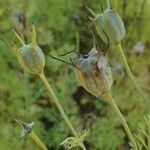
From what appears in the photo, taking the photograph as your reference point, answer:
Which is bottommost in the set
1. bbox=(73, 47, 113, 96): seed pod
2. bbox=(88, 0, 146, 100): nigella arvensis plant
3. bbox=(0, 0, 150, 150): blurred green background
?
bbox=(0, 0, 150, 150): blurred green background

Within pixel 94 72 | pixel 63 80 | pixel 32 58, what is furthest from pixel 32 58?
pixel 63 80

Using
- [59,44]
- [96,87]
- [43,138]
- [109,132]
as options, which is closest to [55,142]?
[43,138]

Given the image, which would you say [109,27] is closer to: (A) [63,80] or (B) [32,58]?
(B) [32,58]

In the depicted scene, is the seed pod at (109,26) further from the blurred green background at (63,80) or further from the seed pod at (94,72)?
the blurred green background at (63,80)

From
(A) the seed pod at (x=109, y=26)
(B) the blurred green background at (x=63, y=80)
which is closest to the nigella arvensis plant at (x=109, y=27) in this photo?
(A) the seed pod at (x=109, y=26)

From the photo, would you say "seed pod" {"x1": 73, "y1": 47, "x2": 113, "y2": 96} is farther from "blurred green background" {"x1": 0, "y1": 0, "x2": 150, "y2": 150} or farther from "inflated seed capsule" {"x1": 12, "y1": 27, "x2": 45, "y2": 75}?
"blurred green background" {"x1": 0, "y1": 0, "x2": 150, "y2": 150}

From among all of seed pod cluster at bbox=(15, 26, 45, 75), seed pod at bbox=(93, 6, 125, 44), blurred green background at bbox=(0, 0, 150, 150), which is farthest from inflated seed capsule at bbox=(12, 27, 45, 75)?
blurred green background at bbox=(0, 0, 150, 150)
